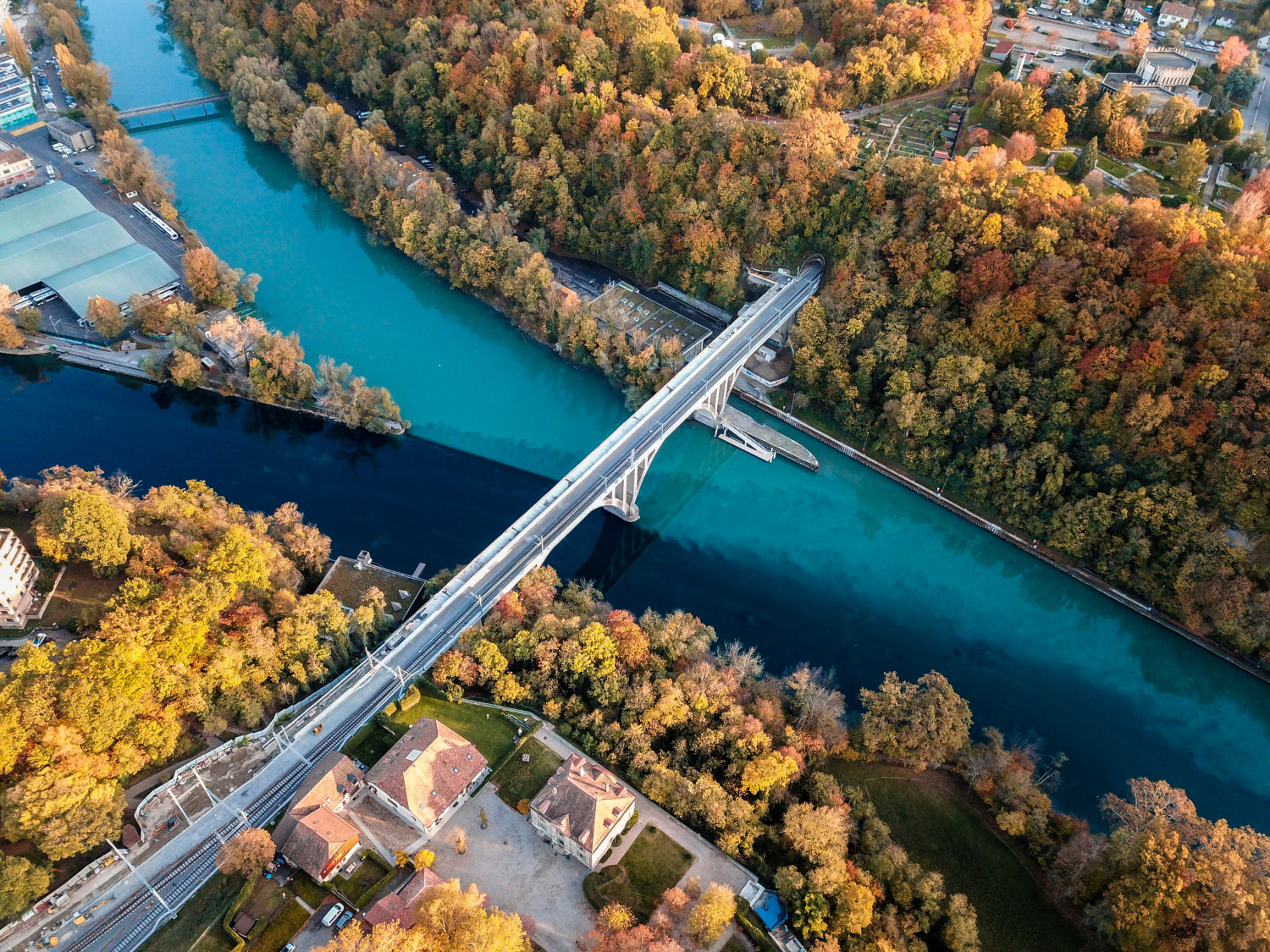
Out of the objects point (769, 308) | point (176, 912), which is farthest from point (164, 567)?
point (769, 308)

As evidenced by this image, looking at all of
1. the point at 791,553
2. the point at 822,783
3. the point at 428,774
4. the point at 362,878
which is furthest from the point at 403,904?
the point at 791,553

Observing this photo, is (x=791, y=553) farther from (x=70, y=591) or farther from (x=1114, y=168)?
(x=70, y=591)

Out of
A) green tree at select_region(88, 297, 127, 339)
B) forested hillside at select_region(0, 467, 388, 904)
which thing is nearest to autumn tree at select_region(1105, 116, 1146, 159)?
forested hillside at select_region(0, 467, 388, 904)

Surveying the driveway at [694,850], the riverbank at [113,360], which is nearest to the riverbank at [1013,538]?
the driveway at [694,850]

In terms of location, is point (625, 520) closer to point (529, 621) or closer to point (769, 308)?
point (529, 621)

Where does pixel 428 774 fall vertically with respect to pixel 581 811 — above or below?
below
